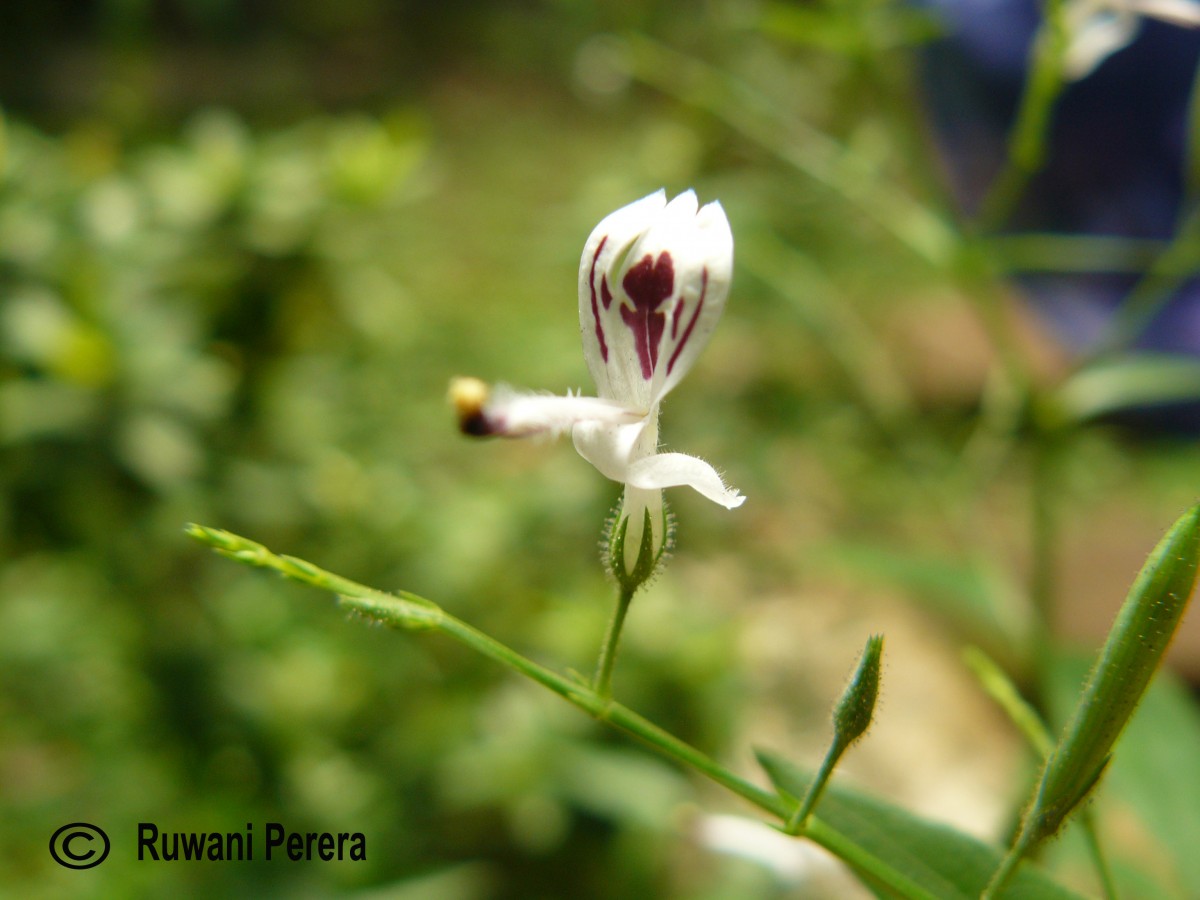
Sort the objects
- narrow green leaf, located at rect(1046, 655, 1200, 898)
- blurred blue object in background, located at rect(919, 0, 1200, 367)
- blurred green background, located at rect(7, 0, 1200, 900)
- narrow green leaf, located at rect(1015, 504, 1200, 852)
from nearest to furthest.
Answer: narrow green leaf, located at rect(1015, 504, 1200, 852) → narrow green leaf, located at rect(1046, 655, 1200, 898) → blurred green background, located at rect(7, 0, 1200, 900) → blurred blue object in background, located at rect(919, 0, 1200, 367)

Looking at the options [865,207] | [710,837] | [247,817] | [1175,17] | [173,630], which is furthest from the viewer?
[173,630]

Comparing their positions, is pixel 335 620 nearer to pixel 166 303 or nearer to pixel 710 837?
pixel 166 303

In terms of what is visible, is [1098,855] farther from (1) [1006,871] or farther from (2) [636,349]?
(2) [636,349]

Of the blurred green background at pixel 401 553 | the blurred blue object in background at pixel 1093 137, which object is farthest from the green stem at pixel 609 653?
the blurred blue object in background at pixel 1093 137

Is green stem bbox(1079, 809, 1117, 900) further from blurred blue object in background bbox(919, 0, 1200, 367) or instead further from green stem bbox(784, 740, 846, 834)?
blurred blue object in background bbox(919, 0, 1200, 367)

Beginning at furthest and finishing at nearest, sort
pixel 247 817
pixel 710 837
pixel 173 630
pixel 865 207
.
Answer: pixel 173 630 → pixel 247 817 → pixel 865 207 → pixel 710 837

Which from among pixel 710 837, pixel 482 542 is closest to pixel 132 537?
pixel 482 542

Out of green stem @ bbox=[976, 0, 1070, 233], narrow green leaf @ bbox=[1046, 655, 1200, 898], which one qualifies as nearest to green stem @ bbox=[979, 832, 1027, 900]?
narrow green leaf @ bbox=[1046, 655, 1200, 898]
